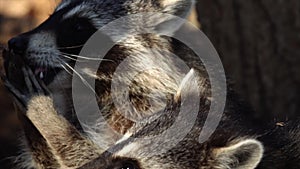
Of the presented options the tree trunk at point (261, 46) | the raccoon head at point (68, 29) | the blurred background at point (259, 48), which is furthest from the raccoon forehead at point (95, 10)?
the tree trunk at point (261, 46)

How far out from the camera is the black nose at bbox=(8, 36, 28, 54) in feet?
19.2

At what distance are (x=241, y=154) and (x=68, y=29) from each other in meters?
1.57

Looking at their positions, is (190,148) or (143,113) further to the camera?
(143,113)

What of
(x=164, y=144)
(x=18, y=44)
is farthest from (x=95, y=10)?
(x=164, y=144)

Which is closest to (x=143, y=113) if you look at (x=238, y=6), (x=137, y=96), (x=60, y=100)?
(x=137, y=96)

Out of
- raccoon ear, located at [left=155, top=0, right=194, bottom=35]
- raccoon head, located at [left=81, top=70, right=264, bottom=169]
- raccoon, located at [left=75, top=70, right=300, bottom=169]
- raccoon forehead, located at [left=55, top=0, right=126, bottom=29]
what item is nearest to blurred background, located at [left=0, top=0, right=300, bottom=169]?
raccoon forehead, located at [left=55, top=0, right=126, bottom=29]

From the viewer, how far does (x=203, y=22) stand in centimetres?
770

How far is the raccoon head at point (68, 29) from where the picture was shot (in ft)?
19.4

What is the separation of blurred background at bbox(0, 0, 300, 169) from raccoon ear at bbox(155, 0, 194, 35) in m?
1.17

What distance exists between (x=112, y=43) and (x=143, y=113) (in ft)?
1.77

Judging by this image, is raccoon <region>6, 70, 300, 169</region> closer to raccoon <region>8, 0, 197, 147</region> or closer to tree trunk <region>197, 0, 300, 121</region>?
raccoon <region>8, 0, 197, 147</region>

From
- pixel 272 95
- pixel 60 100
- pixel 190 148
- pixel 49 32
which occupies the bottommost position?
pixel 272 95

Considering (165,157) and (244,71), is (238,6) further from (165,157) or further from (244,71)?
(165,157)

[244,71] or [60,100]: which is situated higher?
A: [60,100]
